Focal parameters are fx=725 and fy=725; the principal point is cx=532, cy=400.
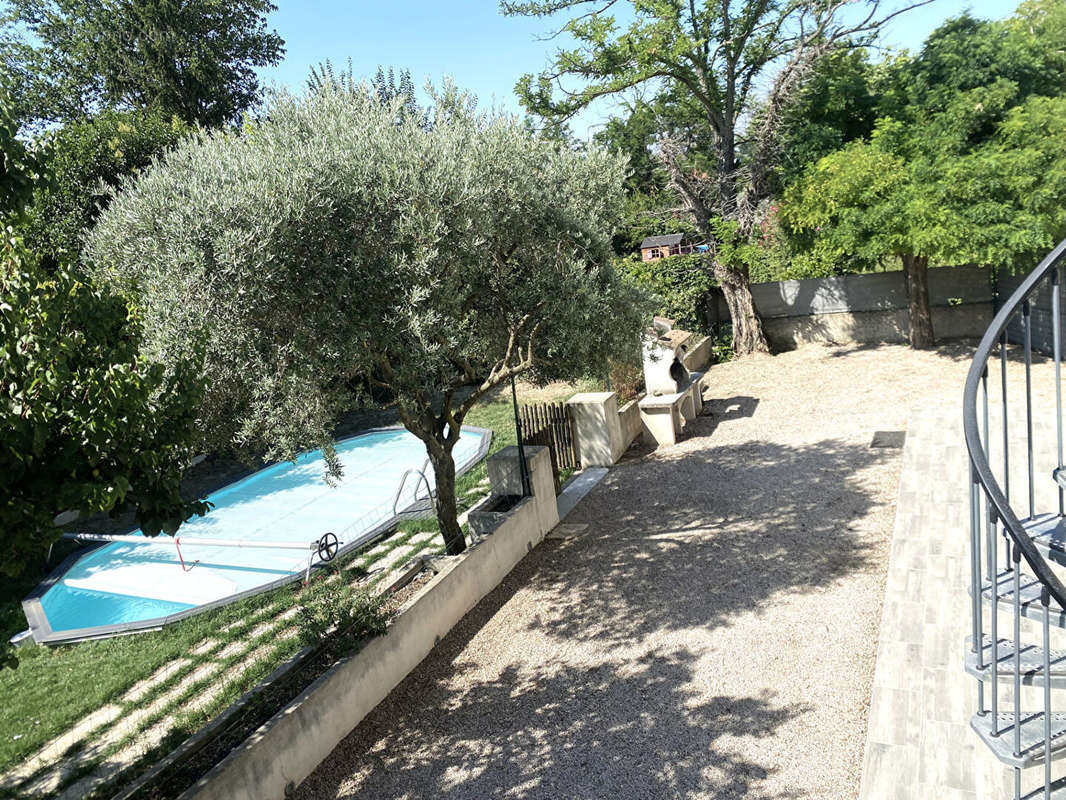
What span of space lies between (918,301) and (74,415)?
19.3 metres

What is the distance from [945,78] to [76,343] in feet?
60.2

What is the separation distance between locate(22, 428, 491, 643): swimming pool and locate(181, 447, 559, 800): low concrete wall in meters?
2.99

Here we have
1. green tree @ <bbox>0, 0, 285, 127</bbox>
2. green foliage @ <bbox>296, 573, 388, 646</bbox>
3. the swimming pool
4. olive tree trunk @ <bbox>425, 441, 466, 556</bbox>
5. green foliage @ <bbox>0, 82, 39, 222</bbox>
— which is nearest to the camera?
green foliage @ <bbox>0, 82, 39, 222</bbox>

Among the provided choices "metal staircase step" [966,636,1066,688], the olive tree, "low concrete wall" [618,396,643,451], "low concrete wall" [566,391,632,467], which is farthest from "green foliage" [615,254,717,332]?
"metal staircase step" [966,636,1066,688]

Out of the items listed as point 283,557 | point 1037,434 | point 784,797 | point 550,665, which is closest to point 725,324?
point 1037,434

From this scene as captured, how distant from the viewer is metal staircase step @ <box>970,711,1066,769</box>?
3385mm

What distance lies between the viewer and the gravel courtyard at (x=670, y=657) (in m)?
5.54

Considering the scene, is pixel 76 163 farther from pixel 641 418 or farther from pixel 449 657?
pixel 449 657

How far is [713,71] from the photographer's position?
19078 mm

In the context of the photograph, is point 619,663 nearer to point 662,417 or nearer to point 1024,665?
point 1024,665

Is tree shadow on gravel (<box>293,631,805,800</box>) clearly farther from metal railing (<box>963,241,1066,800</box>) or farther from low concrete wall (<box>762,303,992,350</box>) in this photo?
low concrete wall (<box>762,303,992,350</box>)

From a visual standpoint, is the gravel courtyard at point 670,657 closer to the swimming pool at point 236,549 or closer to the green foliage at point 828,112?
the swimming pool at point 236,549

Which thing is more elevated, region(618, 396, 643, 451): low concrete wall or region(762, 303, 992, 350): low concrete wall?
region(762, 303, 992, 350): low concrete wall

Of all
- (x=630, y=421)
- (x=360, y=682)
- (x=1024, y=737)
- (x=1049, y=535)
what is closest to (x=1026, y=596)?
(x=1049, y=535)
